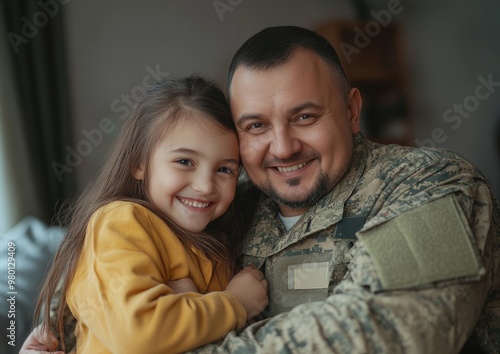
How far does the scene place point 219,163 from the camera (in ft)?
5.05

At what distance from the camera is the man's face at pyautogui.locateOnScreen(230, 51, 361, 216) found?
5.29 feet

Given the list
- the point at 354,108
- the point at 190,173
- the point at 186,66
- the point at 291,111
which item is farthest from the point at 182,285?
the point at 186,66

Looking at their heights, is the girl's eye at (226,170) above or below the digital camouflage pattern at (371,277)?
above

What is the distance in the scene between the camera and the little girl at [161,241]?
1233mm

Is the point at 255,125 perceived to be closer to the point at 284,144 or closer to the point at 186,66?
the point at 284,144

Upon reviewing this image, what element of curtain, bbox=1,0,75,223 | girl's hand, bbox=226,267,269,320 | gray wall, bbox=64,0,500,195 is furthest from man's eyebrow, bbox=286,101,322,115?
curtain, bbox=1,0,75,223

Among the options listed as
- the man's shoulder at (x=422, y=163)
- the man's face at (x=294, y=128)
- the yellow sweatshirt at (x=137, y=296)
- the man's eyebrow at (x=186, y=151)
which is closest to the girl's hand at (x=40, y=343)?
Result: the yellow sweatshirt at (x=137, y=296)

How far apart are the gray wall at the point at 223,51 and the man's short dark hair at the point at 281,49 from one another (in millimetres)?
650

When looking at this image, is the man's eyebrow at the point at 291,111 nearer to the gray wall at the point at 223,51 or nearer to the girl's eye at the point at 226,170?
the girl's eye at the point at 226,170

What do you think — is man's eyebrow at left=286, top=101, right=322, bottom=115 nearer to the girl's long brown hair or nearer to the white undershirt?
the girl's long brown hair

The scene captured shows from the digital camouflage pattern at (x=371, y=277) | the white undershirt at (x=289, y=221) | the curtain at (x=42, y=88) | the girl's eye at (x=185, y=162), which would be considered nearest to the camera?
the digital camouflage pattern at (x=371, y=277)

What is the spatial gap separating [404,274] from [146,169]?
0.76 metres

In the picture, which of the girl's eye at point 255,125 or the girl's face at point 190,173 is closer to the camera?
the girl's face at point 190,173

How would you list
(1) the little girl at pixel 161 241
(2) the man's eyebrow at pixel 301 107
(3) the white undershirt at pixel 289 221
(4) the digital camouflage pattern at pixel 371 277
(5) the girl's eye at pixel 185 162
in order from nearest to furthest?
(4) the digital camouflage pattern at pixel 371 277 → (1) the little girl at pixel 161 241 → (5) the girl's eye at pixel 185 162 → (2) the man's eyebrow at pixel 301 107 → (3) the white undershirt at pixel 289 221
